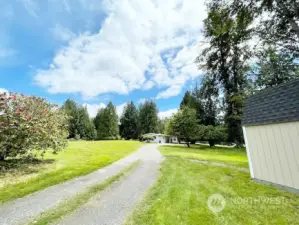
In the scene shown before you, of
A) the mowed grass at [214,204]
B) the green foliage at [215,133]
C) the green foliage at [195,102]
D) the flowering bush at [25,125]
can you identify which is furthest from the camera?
the green foliage at [195,102]

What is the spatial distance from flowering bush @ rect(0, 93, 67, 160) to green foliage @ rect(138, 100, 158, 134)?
44904mm

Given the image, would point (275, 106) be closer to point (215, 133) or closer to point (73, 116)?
point (215, 133)

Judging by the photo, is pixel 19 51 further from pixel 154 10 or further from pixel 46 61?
pixel 154 10

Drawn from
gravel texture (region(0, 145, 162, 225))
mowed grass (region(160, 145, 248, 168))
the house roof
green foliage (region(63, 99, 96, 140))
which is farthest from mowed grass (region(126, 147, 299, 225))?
green foliage (region(63, 99, 96, 140))

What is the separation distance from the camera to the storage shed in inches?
221

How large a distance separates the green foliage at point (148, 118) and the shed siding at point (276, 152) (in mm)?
48328

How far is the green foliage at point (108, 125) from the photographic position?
5038 centimetres

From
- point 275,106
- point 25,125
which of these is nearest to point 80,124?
point 25,125

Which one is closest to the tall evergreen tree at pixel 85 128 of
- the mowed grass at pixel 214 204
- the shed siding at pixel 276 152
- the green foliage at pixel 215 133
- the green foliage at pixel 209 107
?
the green foliage at pixel 209 107

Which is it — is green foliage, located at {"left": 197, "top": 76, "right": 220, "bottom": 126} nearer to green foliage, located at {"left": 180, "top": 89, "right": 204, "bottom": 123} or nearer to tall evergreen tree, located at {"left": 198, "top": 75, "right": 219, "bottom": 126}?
tall evergreen tree, located at {"left": 198, "top": 75, "right": 219, "bottom": 126}

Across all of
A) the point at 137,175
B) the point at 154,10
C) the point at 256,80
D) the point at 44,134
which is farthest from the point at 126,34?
the point at 256,80

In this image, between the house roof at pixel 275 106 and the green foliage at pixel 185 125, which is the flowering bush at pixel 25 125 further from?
the green foliage at pixel 185 125

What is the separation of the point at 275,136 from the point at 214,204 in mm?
3414

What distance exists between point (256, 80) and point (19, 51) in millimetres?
25286
